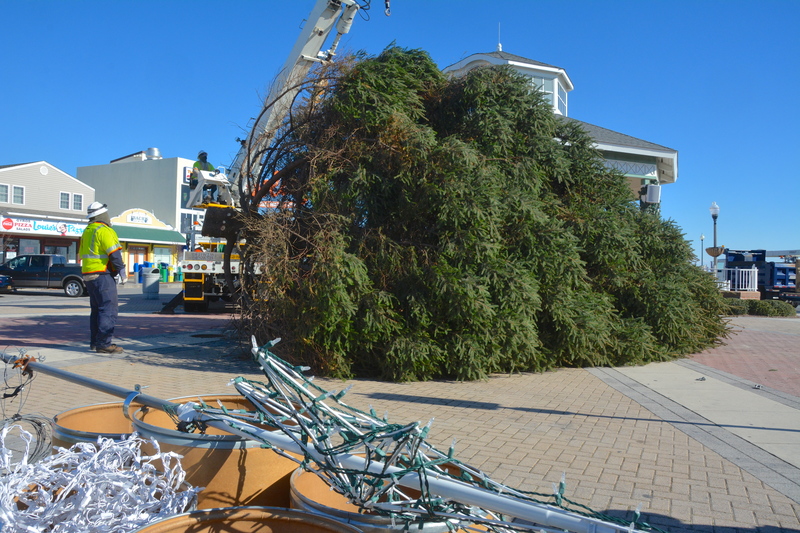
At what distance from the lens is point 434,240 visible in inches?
324

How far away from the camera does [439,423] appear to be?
19.2 ft

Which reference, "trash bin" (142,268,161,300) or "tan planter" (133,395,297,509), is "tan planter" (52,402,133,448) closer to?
"tan planter" (133,395,297,509)

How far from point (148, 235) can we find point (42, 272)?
50.5ft

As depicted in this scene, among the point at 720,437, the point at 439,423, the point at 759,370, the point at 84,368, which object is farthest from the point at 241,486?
the point at 759,370

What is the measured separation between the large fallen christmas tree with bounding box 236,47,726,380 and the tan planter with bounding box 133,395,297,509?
5.06 meters

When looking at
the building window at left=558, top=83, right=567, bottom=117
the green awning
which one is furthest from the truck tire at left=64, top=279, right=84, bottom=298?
the building window at left=558, top=83, right=567, bottom=117

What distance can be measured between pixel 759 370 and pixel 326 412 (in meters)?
9.90

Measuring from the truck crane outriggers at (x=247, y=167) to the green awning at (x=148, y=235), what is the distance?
25235 millimetres

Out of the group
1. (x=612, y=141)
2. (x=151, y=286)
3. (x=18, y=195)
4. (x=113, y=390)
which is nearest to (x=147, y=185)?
(x=18, y=195)

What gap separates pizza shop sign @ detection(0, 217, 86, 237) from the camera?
33625mm

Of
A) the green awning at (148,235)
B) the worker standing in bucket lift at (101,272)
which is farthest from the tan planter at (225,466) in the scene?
the green awning at (148,235)

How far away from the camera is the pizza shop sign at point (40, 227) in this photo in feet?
Answer: 110

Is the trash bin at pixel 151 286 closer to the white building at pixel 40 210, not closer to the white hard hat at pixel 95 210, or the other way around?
the white hard hat at pixel 95 210

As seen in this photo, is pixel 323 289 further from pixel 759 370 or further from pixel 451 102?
pixel 759 370
